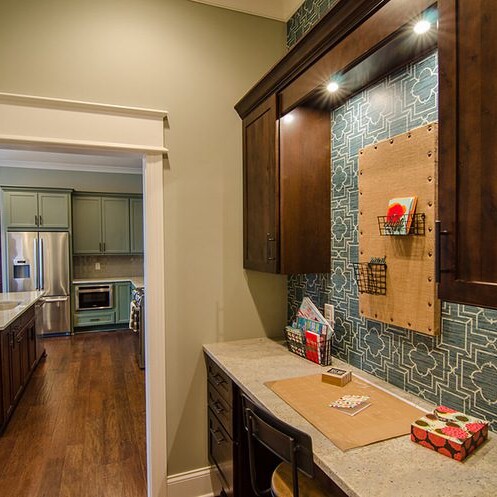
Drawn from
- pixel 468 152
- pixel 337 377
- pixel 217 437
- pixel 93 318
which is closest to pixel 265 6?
pixel 468 152

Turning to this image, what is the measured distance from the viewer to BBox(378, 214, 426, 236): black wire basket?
146 cm

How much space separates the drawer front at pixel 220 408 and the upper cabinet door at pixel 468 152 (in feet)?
4.37

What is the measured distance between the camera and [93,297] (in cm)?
638

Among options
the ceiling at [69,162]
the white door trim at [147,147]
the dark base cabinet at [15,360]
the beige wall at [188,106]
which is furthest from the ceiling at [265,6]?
the ceiling at [69,162]

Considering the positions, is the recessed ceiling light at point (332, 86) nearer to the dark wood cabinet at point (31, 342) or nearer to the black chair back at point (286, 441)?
the black chair back at point (286, 441)

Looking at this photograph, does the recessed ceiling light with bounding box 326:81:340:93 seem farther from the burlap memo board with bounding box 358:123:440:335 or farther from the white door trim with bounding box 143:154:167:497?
the white door trim with bounding box 143:154:167:497

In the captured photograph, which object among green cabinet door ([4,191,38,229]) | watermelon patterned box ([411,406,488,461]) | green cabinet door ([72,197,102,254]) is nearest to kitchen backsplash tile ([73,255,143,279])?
green cabinet door ([72,197,102,254])

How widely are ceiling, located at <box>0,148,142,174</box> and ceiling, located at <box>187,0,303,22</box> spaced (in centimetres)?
386

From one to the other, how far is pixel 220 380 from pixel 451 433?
1.22 metres

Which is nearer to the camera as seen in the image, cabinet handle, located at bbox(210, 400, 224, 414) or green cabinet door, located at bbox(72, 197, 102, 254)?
cabinet handle, located at bbox(210, 400, 224, 414)

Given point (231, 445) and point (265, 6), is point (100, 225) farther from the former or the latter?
point (231, 445)

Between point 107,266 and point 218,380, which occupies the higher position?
point 107,266

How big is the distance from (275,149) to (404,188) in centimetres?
71

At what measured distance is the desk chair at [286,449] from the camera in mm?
1094
